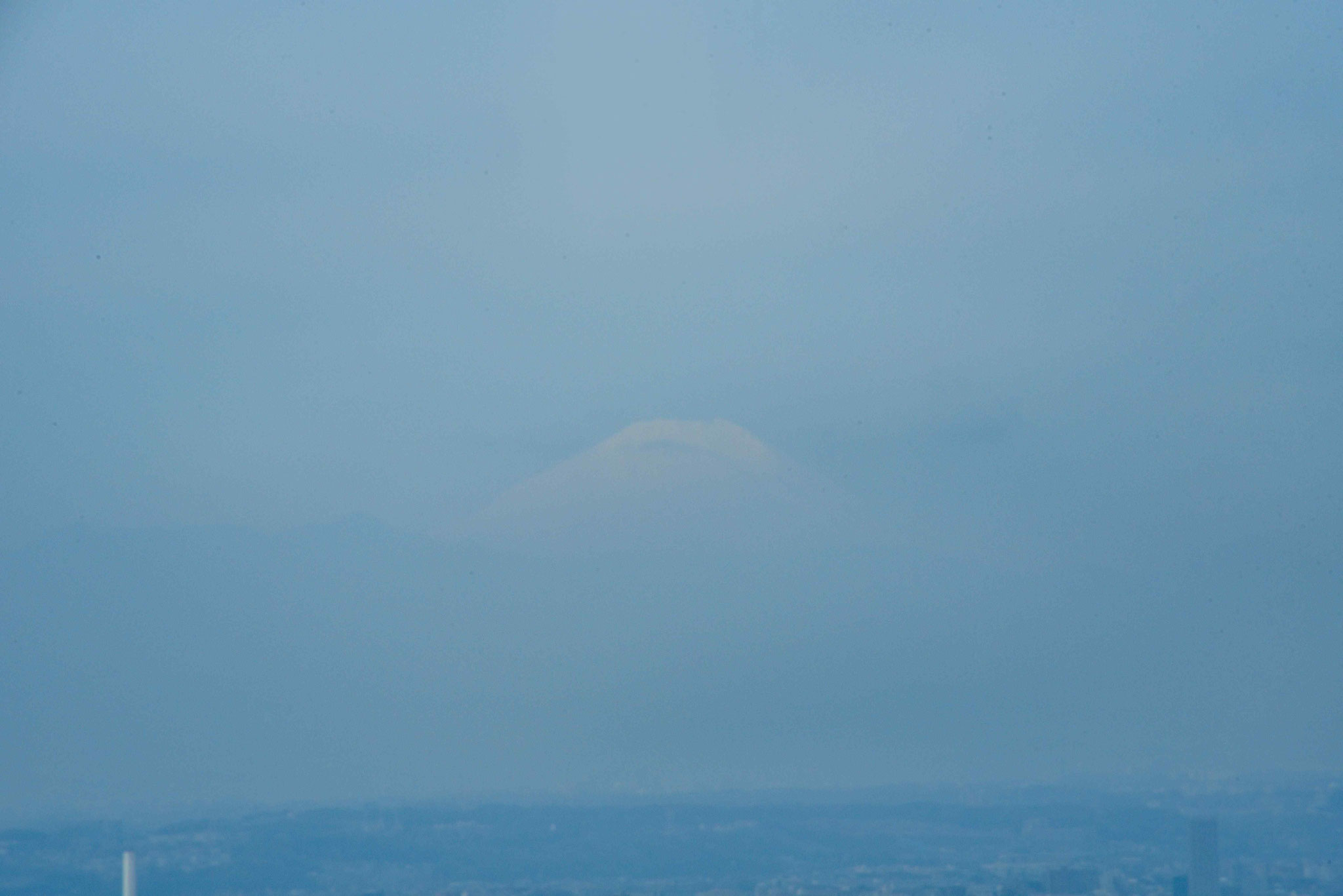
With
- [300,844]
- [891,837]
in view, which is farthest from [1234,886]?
[300,844]

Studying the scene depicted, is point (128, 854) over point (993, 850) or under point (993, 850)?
over

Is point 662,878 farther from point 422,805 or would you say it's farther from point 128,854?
point 128,854

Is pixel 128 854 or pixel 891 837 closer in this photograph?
pixel 128 854

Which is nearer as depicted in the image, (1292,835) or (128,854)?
(128,854)

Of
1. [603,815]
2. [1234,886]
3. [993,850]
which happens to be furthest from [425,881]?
[1234,886]

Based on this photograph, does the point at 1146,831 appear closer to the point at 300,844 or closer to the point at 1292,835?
the point at 1292,835
